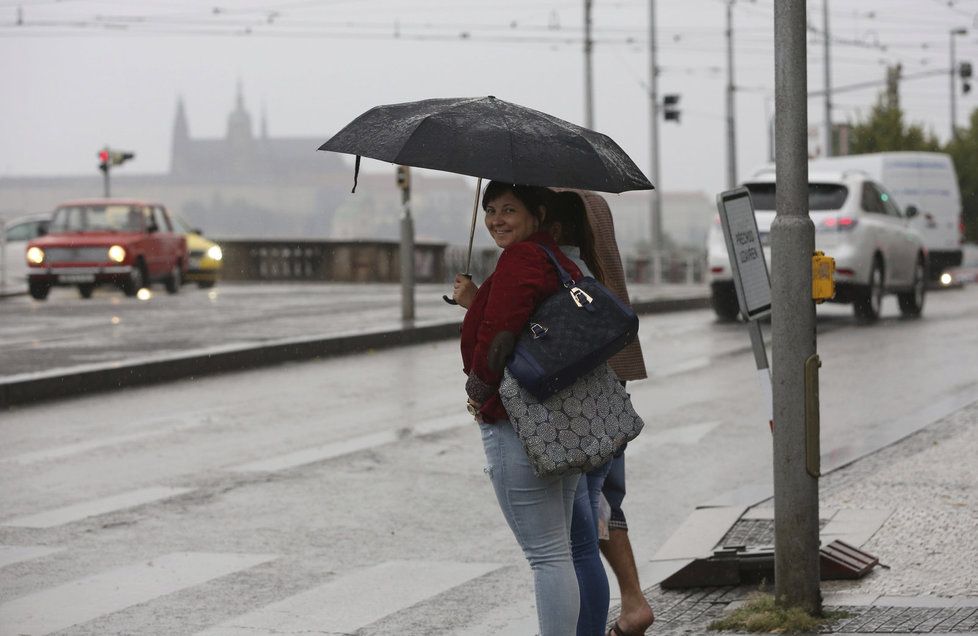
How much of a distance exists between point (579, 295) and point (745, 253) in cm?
216

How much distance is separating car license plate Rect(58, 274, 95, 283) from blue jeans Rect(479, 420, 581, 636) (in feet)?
76.1

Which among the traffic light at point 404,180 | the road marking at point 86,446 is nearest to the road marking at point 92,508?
the road marking at point 86,446

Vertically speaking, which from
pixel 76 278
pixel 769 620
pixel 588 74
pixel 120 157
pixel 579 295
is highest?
pixel 588 74

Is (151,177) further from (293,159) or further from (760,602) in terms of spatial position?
(760,602)

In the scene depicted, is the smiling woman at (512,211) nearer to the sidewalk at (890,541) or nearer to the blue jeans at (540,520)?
the blue jeans at (540,520)

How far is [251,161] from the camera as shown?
618ft

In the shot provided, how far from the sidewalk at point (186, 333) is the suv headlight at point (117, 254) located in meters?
0.68

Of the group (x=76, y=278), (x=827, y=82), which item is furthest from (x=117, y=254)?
(x=827, y=82)

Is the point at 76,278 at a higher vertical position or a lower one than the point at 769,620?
higher

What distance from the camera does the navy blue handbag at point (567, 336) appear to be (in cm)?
440

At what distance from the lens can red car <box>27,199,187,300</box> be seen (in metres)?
27.0

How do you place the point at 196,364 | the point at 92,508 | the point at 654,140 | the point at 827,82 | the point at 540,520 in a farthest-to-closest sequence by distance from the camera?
the point at 827,82
the point at 654,140
the point at 196,364
the point at 92,508
the point at 540,520

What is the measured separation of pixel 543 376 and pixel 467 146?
77 cm

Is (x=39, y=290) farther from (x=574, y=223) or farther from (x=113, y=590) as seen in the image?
(x=574, y=223)
